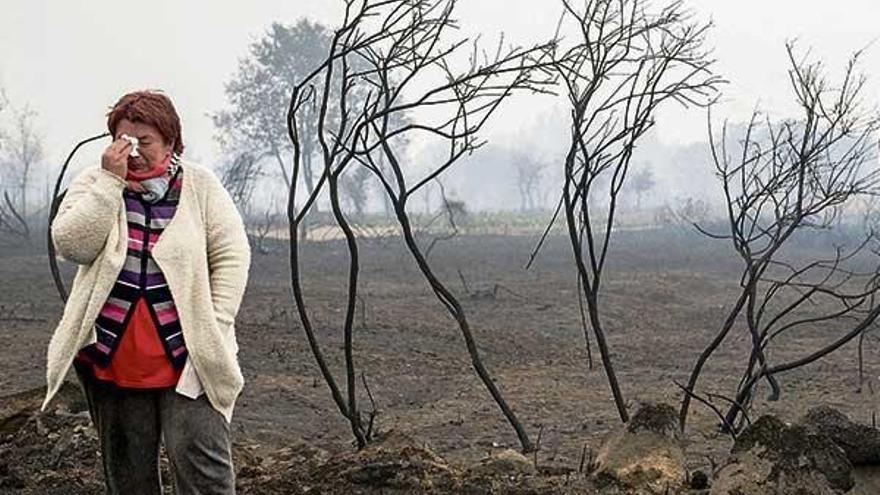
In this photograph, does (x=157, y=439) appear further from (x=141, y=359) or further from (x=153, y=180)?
(x=153, y=180)

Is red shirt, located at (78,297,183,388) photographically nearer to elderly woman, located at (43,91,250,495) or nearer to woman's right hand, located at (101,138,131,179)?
elderly woman, located at (43,91,250,495)

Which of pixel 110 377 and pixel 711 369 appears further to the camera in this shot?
pixel 711 369

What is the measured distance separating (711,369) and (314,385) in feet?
14.1

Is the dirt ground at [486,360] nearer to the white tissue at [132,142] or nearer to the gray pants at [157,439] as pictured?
the gray pants at [157,439]

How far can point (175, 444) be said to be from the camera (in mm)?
2670

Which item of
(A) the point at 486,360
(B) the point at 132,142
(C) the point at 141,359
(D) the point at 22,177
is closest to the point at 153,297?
(C) the point at 141,359

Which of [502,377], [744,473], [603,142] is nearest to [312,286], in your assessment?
[502,377]

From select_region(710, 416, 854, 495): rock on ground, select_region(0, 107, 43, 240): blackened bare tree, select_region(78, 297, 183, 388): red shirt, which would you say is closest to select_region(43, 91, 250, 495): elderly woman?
select_region(78, 297, 183, 388): red shirt

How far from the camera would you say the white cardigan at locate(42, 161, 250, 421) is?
2.61 metres

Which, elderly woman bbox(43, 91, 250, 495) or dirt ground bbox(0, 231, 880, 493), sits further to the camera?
dirt ground bbox(0, 231, 880, 493)

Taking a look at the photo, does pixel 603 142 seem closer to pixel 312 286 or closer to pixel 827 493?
pixel 827 493

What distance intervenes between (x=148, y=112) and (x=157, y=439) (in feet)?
3.12

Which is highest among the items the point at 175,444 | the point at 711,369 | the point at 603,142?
the point at 603,142

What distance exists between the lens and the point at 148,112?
8.72 ft
